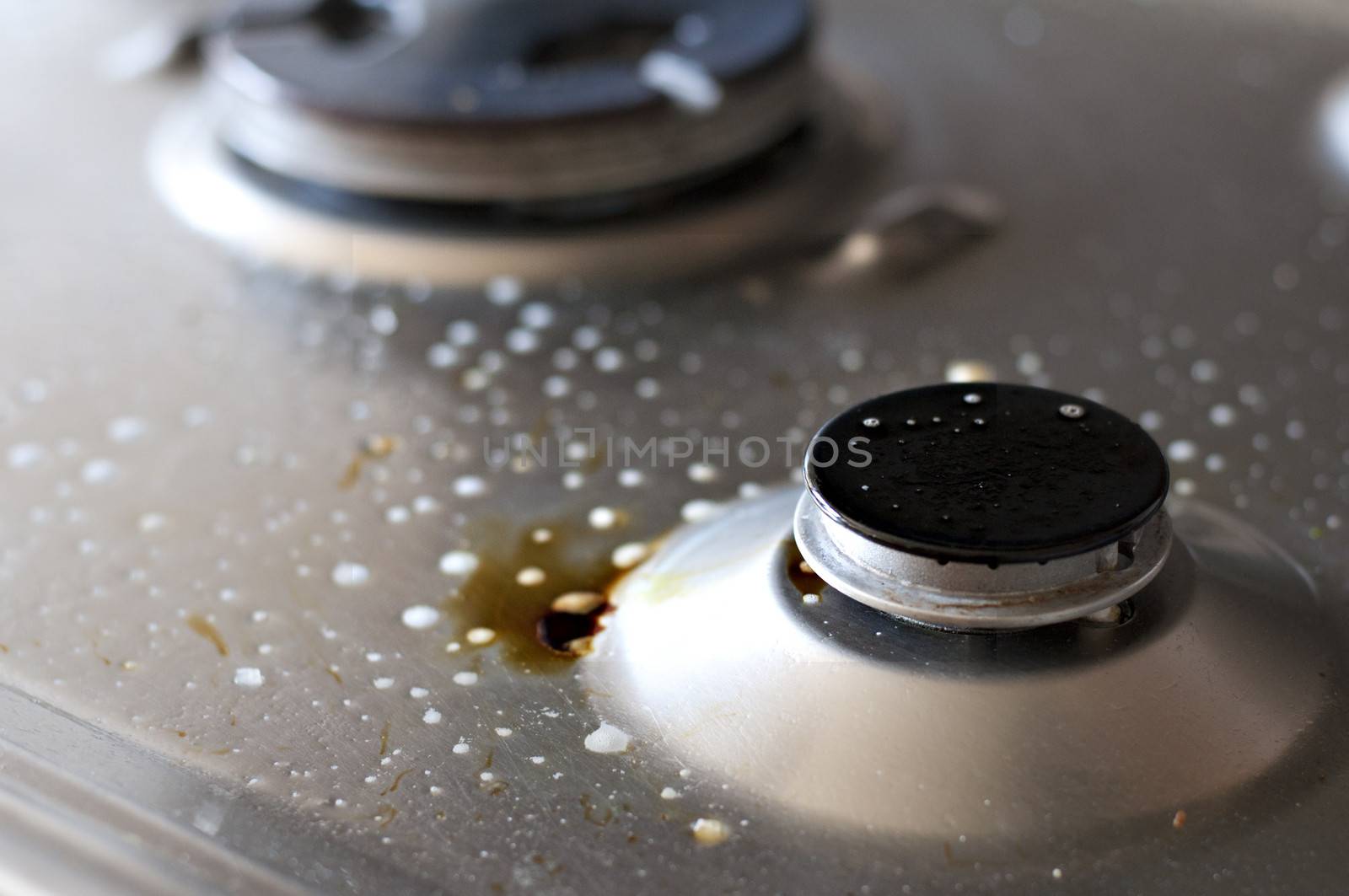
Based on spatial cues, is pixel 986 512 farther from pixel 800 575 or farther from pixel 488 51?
pixel 488 51

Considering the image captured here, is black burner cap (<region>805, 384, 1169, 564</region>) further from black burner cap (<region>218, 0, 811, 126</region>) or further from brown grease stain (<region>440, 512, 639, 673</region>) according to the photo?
black burner cap (<region>218, 0, 811, 126</region>)

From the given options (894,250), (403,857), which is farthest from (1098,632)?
(894,250)

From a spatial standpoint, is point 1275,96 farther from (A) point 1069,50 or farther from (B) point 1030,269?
(B) point 1030,269

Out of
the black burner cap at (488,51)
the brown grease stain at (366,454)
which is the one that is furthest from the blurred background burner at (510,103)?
the brown grease stain at (366,454)

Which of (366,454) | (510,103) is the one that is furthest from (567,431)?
(510,103)

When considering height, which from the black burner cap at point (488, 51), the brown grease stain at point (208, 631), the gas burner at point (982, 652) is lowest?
the brown grease stain at point (208, 631)

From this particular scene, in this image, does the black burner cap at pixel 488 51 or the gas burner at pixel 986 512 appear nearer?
the gas burner at pixel 986 512

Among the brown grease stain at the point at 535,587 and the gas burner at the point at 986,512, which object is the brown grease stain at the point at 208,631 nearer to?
the brown grease stain at the point at 535,587
